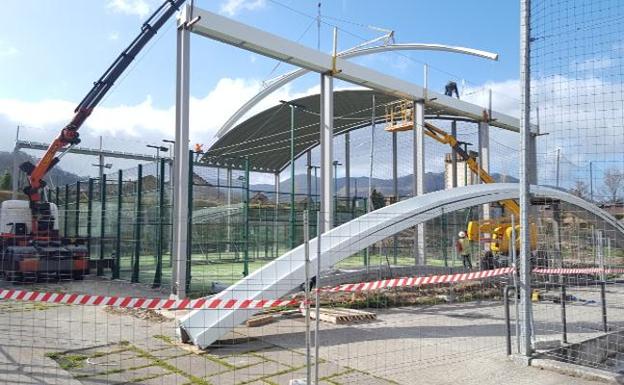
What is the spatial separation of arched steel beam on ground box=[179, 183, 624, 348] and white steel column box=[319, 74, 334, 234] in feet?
15.8

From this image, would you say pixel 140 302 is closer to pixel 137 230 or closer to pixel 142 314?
pixel 142 314

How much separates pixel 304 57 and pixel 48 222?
9.63 m

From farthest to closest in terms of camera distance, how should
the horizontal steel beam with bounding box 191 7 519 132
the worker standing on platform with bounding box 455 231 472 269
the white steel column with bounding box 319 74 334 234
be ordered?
the worker standing on platform with bounding box 455 231 472 269 < the white steel column with bounding box 319 74 334 234 < the horizontal steel beam with bounding box 191 7 519 132

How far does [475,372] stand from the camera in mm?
6535

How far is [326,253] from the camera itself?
8.84 meters

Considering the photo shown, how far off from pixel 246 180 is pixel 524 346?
981cm

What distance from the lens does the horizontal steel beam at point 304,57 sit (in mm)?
12625

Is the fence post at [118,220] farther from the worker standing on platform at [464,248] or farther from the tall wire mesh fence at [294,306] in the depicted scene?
the worker standing on platform at [464,248]

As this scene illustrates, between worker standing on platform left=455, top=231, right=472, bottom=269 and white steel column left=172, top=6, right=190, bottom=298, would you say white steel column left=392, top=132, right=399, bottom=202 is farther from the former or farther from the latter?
white steel column left=172, top=6, right=190, bottom=298

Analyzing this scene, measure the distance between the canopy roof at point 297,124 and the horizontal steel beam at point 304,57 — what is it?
0.62 metres

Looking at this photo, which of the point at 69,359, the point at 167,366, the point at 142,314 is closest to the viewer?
the point at 167,366

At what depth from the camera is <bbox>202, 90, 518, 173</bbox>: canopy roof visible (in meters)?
23.0

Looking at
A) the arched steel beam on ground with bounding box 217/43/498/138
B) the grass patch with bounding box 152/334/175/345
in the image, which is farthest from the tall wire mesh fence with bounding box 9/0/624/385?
the arched steel beam on ground with bounding box 217/43/498/138

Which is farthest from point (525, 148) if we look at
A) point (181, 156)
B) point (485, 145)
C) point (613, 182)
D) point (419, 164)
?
point (485, 145)
